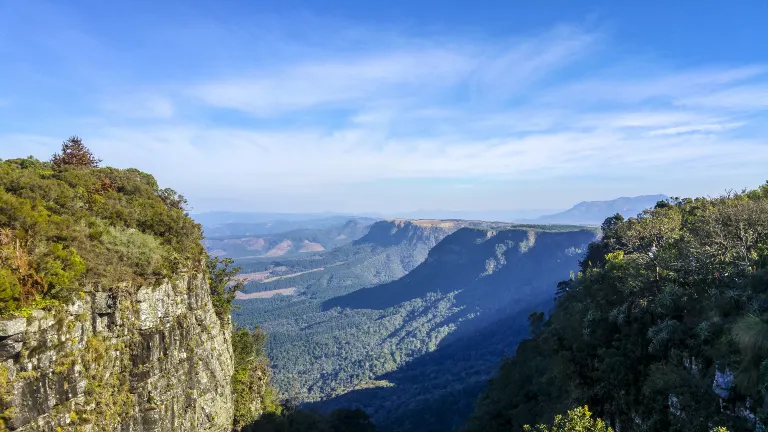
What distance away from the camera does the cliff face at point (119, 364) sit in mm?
12445

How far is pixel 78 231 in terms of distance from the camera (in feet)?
50.9

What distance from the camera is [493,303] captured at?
6609 inches

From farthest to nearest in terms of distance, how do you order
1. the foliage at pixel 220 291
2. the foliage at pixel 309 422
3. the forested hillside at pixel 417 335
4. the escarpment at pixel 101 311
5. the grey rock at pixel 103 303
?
the forested hillside at pixel 417 335, the foliage at pixel 309 422, the foliage at pixel 220 291, the grey rock at pixel 103 303, the escarpment at pixel 101 311

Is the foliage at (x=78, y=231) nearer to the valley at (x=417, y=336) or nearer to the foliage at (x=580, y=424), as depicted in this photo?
the foliage at (x=580, y=424)

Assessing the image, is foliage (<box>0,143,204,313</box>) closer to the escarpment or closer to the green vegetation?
the escarpment

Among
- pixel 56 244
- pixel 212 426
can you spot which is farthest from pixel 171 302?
pixel 212 426

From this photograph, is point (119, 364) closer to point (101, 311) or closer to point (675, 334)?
point (101, 311)

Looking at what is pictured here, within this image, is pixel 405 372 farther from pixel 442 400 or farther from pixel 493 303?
pixel 493 303

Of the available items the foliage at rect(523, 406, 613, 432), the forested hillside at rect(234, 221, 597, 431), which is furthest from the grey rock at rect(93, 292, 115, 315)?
the forested hillside at rect(234, 221, 597, 431)

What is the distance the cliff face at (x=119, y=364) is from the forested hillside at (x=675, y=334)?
18.2 metres

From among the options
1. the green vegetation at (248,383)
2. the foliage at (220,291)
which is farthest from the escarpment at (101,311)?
the foliage at (220,291)

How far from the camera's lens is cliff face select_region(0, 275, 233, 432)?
490 inches

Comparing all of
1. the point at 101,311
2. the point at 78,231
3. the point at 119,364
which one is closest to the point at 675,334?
the point at 119,364

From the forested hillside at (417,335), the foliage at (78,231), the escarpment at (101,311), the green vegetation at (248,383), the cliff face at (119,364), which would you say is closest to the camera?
the cliff face at (119,364)
